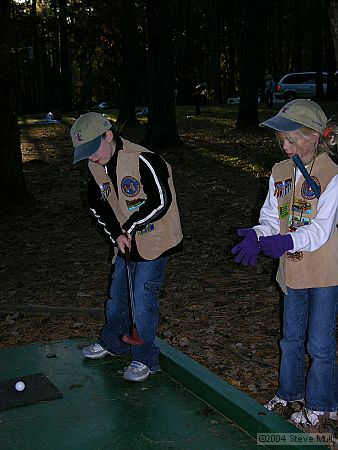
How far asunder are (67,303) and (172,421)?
9.73 ft

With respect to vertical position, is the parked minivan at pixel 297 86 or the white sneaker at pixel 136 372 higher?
the parked minivan at pixel 297 86

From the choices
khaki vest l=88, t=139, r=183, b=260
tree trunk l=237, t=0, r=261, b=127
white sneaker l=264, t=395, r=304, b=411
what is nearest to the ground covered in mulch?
white sneaker l=264, t=395, r=304, b=411

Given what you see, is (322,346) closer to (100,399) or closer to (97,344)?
(100,399)

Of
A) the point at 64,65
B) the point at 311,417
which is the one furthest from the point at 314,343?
the point at 64,65

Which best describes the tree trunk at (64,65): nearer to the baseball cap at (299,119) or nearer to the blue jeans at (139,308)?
the blue jeans at (139,308)

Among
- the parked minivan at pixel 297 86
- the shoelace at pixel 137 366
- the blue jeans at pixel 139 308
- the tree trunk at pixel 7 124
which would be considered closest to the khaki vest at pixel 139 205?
the blue jeans at pixel 139 308

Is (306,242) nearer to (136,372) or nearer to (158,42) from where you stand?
(136,372)

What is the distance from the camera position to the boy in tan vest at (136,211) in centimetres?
432

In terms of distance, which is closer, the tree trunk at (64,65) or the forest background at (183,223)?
the forest background at (183,223)

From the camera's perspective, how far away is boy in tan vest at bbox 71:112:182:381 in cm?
432

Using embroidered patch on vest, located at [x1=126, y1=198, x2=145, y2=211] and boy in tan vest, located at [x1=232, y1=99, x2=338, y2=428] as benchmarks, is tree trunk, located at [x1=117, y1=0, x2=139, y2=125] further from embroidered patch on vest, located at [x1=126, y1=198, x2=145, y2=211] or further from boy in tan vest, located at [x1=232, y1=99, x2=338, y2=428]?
boy in tan vest, located at [x1=232, y1=99, x2=338, y2=428]

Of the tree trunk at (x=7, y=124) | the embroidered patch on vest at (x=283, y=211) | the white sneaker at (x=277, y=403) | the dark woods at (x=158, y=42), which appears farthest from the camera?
the dark woods at (x=158, y=42)

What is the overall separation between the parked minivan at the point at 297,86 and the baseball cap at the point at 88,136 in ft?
107

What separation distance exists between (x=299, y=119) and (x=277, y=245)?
69 centimetres
